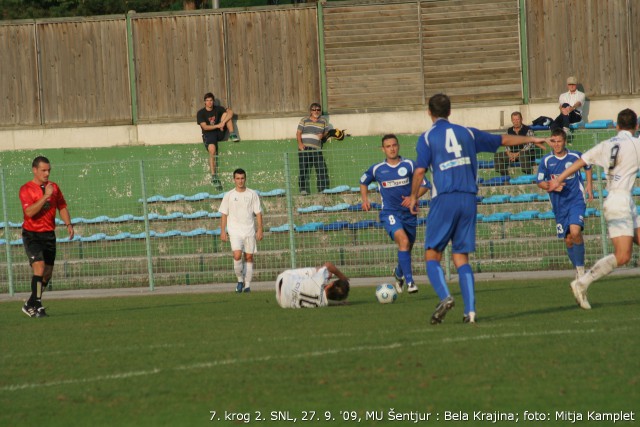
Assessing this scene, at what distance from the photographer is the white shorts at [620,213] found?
37.2 ft

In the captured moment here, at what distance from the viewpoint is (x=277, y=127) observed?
25.1 metres

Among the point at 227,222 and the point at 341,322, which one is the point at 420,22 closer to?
the point at 227,222

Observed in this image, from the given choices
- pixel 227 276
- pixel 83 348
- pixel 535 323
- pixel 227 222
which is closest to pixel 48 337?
pixel 83 348

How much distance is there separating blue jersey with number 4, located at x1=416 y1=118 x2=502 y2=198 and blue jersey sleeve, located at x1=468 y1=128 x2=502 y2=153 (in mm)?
68

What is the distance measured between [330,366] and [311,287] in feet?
16.9

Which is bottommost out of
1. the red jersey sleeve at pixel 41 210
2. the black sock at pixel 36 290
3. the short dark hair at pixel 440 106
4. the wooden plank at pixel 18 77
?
the black sock at pixel 36 290

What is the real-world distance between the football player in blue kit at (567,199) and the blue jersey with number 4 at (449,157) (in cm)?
509

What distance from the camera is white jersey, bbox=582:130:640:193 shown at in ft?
37.4

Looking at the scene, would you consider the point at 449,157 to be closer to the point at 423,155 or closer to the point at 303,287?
the point at 423,155

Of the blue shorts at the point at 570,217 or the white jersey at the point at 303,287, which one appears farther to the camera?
the blue shorts at the point at 570,217

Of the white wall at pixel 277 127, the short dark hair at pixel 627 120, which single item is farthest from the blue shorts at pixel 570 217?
the white wall at pixel 277 127

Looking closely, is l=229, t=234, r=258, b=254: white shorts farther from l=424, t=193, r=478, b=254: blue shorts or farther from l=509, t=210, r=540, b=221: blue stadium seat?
l=424, t=193, r=478, b=254: blue shorts

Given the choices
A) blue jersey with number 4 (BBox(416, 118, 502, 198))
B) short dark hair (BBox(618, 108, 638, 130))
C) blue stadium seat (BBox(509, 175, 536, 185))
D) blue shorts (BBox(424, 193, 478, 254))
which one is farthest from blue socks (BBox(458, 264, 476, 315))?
blue stadium seat (BBox(509, 175, 536, 185))

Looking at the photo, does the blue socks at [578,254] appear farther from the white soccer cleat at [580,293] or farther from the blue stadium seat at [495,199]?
the blue stadium seat at [495,199]
